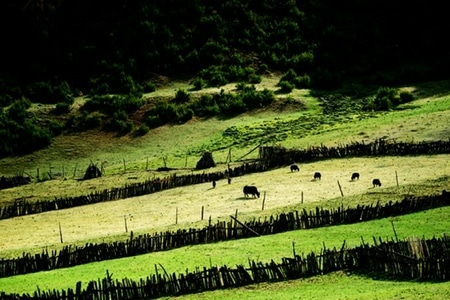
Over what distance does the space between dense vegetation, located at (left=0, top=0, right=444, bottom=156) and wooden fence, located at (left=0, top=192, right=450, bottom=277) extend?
3282 centimetres

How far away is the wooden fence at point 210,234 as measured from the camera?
82.1ft

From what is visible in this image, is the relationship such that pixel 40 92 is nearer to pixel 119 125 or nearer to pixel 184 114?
pixel 119 125

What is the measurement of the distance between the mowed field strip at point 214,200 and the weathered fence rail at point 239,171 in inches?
26.8

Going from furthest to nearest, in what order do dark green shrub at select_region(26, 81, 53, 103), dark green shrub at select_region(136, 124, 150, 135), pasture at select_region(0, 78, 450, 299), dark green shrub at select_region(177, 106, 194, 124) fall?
dark green shrub at select_region(26, 81, 53, 103) → dark green shrub at select_region(177, 106, 194, 124) → dark green shrub at select_region(136, 124, 150, 135) → pasture at select_region(0, 78, 450, 299)

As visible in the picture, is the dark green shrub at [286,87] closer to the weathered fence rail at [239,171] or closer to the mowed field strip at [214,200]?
the weathered fence rail at [239,171]

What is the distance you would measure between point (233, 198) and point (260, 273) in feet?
41.5

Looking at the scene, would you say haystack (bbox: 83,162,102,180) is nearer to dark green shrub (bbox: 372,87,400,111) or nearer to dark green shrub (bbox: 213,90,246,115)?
dark green shrub (bbox: 213,90,246,115)

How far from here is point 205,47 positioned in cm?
7250

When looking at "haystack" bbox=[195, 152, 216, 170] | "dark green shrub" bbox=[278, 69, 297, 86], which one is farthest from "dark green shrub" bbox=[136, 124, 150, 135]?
"dark green shrub" bbox=[278, 69, 297, 86]

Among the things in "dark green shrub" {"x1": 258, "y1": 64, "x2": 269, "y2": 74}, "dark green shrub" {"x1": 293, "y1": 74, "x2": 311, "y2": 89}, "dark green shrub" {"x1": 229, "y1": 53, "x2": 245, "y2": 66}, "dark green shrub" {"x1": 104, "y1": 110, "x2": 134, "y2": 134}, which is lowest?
"dark green shrub" {"x1": 104, "y1": 110, "x2": 134, "y2": 134}

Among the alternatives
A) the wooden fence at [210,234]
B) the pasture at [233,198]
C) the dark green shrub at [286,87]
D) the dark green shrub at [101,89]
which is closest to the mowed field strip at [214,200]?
the pasture at [233,198]

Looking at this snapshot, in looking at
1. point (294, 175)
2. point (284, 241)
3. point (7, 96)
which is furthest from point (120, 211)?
point (7, 96)

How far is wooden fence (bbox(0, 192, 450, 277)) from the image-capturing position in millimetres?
25031

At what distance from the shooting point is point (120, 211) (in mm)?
34281
